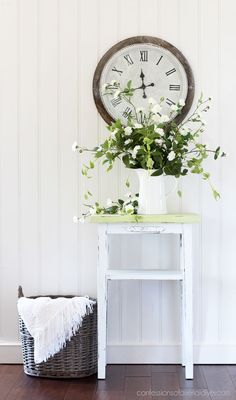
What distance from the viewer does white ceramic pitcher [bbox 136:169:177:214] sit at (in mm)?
2936

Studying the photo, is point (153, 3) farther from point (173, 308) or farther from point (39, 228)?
point (173, 308)

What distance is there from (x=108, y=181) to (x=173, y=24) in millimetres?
911

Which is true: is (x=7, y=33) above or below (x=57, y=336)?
above

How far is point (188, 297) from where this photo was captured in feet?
9.49

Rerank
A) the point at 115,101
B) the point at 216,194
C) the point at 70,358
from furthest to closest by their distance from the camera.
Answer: the point at 115,101, the point at 216,194, the point at 70,358

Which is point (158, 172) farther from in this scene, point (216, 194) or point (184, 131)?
point (216, 194)

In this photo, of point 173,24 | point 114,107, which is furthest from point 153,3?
point 114,107

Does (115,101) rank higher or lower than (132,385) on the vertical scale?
higher

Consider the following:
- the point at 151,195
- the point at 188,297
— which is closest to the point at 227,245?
the point at 188,297

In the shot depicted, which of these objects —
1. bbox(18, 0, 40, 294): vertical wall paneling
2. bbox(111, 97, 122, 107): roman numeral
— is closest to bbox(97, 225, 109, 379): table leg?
bbox(18, 0, 40, 294): vertical wall paneling

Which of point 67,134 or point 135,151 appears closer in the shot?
point 135,151

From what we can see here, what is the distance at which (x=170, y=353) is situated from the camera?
3.21m

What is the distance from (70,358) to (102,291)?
374 mm


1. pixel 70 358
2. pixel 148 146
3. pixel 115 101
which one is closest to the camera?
pixel 148 146
